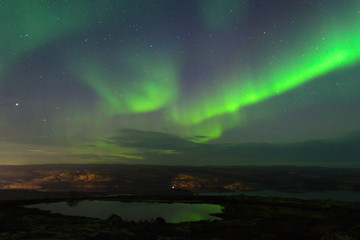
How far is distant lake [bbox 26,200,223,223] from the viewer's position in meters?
36.0

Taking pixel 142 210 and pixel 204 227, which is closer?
pixel 204 227

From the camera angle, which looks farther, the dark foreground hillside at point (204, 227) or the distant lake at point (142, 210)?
the distant lake at point (142, 210)

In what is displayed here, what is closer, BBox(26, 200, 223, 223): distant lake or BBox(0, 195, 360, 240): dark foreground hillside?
Result: BBox(0, 195, 360, 240): dark foreground hillside

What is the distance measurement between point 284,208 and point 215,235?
70.5 ft

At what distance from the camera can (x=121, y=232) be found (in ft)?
87.0

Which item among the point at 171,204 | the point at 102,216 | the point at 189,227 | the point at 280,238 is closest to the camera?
the point at 280,238

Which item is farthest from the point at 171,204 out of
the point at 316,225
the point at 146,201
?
the point at 316,225

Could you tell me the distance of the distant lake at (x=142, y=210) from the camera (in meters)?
36.0

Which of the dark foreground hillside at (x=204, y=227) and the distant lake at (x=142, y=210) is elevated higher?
the dark foreground hillside at (x=204, y=227)

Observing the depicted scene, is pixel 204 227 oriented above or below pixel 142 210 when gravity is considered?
above

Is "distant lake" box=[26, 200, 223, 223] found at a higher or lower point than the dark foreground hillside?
lower

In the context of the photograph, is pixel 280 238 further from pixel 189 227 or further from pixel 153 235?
pixel 153 235

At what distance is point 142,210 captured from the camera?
41.9 meters

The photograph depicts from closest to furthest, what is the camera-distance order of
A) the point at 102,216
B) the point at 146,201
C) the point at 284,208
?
the point at 102,216
the point at 284,208
the point at 146,201
